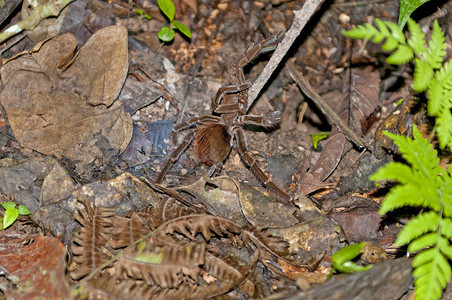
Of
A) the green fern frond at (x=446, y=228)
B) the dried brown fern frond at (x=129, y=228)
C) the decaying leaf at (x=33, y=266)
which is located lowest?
the green fern frond at (x=446, y=228)

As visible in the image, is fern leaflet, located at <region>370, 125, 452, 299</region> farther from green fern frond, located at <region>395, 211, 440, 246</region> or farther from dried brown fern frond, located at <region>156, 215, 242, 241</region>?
dried brown fern frond, located at <region>156, 215, 242, 241</region>

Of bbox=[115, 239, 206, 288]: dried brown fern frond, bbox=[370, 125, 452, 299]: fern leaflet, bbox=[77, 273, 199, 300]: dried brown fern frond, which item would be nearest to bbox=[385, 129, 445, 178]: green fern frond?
bbox=[370, 125, 452, 299]: fern leaflet

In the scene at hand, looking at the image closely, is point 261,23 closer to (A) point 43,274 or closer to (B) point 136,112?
(B) point 136,112

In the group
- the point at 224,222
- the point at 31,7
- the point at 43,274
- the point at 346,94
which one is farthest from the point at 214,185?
the point at 31,7

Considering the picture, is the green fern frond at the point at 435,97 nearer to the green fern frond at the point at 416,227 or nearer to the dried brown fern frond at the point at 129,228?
the green fern frond at the point at 416,227

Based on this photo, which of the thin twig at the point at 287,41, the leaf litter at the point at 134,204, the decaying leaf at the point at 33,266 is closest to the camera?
the decaying leaf at the point at 33,266

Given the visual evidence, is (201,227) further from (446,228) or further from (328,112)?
(328,112)

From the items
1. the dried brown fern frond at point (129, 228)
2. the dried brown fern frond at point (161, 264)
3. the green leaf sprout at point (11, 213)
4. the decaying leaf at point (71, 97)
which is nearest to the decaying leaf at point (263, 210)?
the dried brown fern frond at point (161, 264)
